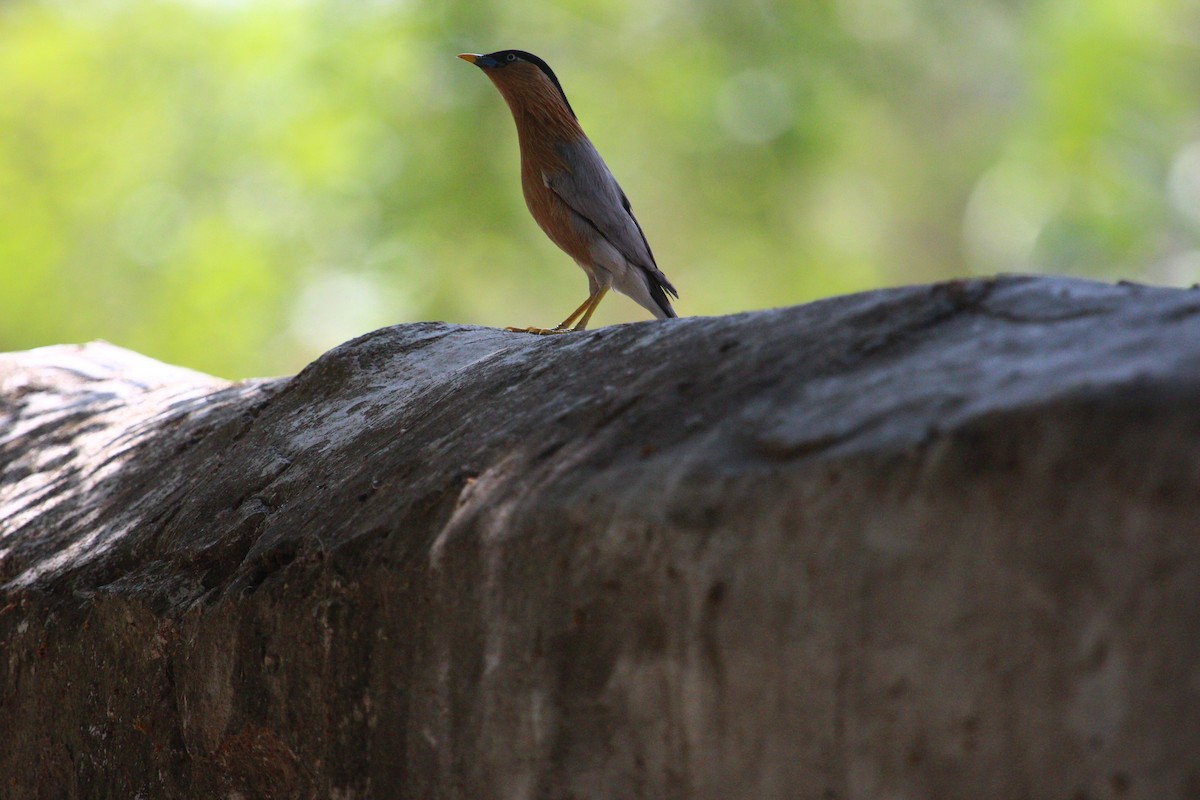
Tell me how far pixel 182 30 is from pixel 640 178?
17.4ft

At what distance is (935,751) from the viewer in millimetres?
1546

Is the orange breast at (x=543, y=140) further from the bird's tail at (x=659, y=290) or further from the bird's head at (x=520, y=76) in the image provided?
the bird's tail at (x=659, y=290)

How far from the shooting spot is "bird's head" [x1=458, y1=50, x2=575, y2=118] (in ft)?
15.3

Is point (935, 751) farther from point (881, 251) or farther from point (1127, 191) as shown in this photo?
point (881, 251)

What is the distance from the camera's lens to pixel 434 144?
12.4 meters

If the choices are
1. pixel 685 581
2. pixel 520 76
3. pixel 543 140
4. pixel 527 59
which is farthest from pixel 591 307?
pixel 685 581

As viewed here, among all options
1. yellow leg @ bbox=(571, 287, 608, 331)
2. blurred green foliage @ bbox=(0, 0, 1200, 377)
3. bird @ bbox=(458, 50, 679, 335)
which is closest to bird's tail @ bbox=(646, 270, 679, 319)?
bird @ bbox=(458, 50, 679, 335)

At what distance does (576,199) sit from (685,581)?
9.37ft

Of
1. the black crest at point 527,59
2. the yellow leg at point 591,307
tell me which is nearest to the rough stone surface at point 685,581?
the yellow leg at point 591,307

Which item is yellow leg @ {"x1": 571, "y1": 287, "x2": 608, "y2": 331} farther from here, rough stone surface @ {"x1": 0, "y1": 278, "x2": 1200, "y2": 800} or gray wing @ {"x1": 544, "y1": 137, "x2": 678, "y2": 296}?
rough stone surface @ {"x1": 0, "y1": 278, "x2": 1200, "y2": 800}

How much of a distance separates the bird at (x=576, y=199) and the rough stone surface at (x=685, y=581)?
1452 millimetres

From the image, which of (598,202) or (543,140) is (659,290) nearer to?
(598,202)

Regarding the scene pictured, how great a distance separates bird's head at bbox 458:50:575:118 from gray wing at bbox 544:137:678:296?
0.86 ft

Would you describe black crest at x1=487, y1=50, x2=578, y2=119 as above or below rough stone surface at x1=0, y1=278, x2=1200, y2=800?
above
